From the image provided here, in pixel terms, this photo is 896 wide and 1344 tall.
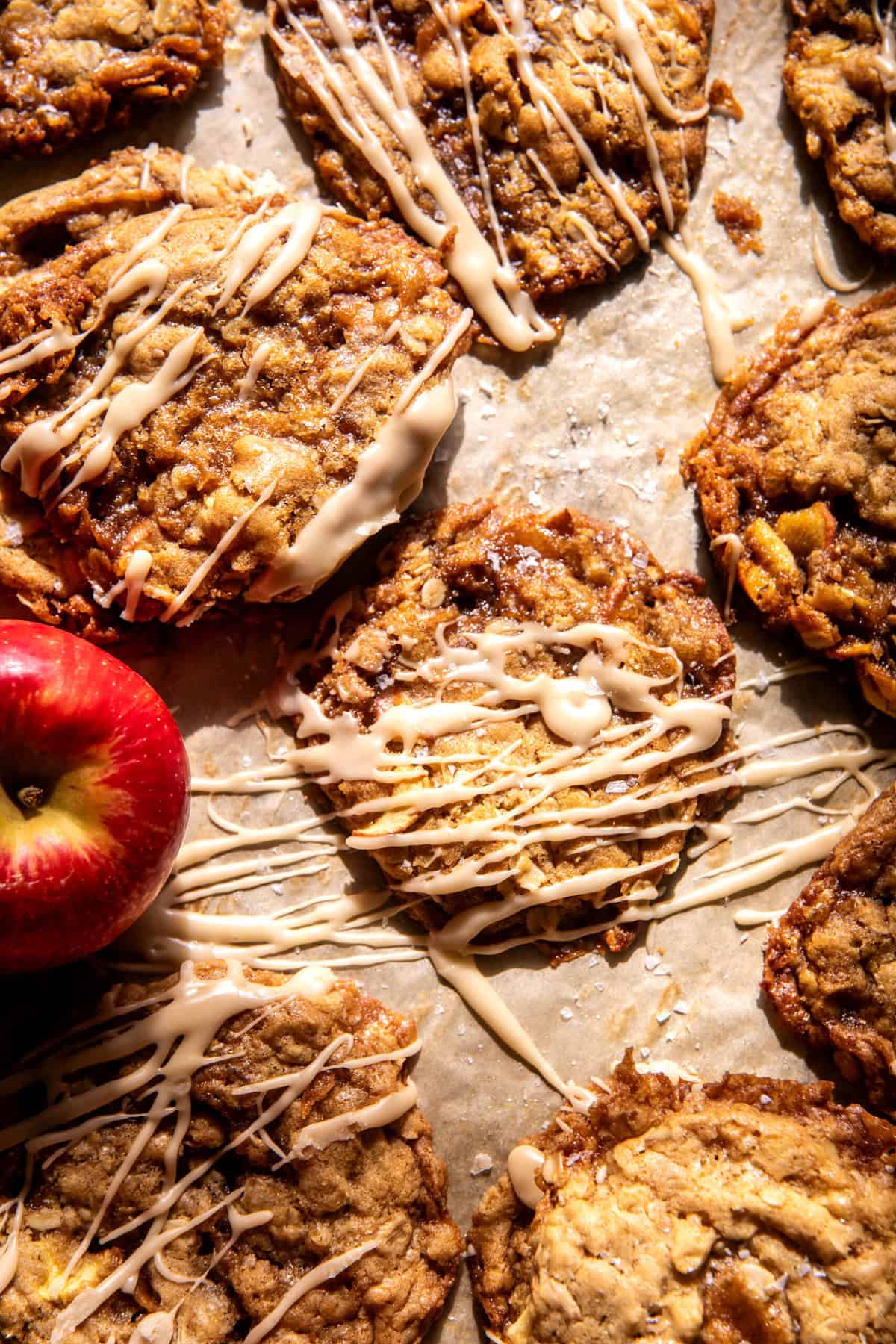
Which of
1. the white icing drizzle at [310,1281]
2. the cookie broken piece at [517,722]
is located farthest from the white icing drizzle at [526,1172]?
the cookie broken piece at [517,722]

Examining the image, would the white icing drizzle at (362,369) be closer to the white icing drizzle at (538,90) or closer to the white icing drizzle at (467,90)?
the white icing drizzle at (467,90)

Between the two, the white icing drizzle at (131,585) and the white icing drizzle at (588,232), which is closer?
the white icing drizzle at (131,585)

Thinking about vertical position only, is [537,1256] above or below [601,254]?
below

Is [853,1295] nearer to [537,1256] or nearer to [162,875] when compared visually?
[537,1256]

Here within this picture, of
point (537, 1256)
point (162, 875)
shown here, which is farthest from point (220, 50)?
point (537, 1256)

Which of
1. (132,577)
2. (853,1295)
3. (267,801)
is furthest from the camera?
(267,801)

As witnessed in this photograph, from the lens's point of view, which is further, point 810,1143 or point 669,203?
point 669,203

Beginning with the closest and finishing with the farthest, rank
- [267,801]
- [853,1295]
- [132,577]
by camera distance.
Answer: [853,1295] → [132,577] → [267,801]
